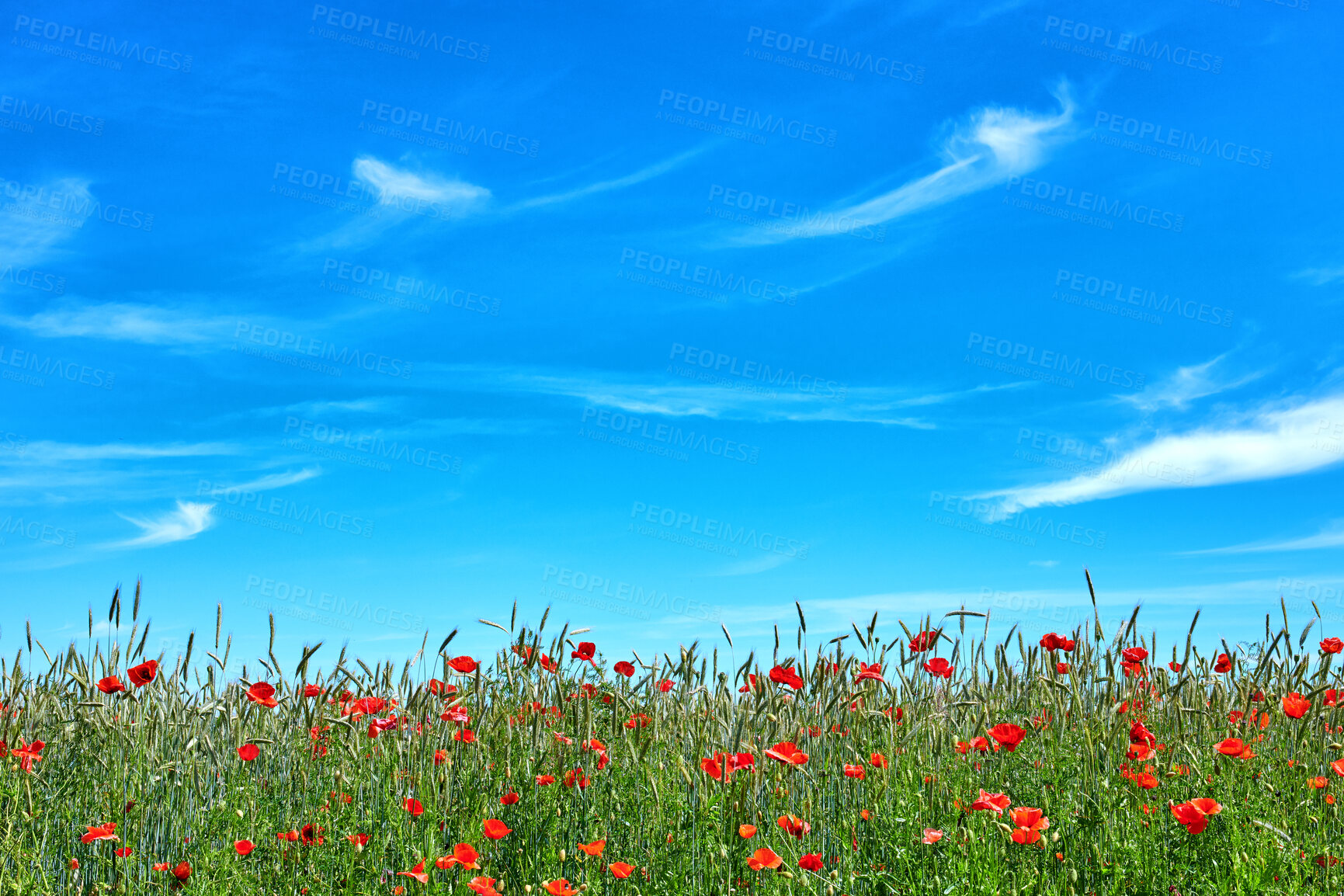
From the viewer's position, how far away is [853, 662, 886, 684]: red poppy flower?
17.6 feet

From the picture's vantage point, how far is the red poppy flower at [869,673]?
211 inches

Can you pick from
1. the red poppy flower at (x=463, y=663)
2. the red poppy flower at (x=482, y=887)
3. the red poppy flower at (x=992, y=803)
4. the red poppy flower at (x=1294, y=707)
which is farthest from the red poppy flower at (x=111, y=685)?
the red poppy flower at (x=1294, y=707)

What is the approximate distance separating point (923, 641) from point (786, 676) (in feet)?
4.08

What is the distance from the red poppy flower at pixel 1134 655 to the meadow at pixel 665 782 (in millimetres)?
60

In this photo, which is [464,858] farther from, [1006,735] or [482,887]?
[1006,735]

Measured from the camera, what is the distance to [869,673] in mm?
5324

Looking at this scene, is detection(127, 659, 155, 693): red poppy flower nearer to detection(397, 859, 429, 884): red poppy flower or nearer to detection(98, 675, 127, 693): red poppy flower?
detection(98, 675, 127, 693): red poppy flower

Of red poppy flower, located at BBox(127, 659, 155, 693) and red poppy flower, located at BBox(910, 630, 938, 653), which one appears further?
red poppy flower, located at BBox(910, 630, 938, 653)

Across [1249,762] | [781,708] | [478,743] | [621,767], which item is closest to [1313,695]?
[1249,762]

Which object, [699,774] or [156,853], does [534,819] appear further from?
[156,853]

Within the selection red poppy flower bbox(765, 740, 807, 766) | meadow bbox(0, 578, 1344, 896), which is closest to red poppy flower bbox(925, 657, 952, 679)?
meadow bbox(0, 578, 1344, 896)

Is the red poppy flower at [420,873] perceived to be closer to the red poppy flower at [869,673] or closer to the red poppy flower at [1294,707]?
the red poppy flower at [869,673]

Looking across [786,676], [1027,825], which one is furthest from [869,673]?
[1027,825]

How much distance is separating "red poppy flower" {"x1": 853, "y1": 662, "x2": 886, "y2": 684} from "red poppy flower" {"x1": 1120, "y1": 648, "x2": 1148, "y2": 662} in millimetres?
1391
